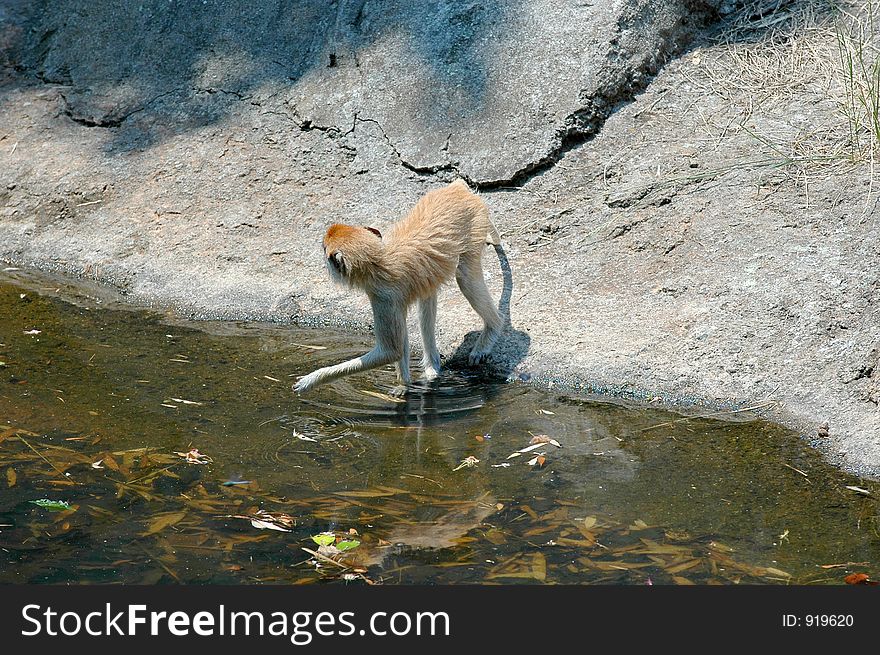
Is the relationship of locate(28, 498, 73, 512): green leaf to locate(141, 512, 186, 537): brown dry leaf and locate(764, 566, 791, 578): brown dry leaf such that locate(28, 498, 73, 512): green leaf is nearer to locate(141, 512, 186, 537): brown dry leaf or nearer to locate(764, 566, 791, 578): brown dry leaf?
locate(141, 512, 186, 537): brown dry leaf

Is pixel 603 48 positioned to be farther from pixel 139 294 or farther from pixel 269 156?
pixel 139 294

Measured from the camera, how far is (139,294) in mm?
7461

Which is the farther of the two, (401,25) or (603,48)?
(401,25)

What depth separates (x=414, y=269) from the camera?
589 cm

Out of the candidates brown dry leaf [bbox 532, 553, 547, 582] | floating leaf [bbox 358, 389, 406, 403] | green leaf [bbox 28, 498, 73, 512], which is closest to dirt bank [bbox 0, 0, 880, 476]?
floating leaf [bbox 358, 389, 406, 403]

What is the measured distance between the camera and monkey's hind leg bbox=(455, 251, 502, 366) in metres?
6.33

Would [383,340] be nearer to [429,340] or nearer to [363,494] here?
[429,340]

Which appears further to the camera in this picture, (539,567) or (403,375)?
(403,375)

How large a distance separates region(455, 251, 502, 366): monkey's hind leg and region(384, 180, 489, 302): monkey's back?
8cm

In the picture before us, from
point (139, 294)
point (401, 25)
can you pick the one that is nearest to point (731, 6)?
point (401, 25)

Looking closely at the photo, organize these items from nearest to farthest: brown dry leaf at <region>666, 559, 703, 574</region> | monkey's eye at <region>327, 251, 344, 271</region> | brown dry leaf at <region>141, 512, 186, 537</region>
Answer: brown dry leaf at <region>666, 559, 703, 574</region> → brown dry leaf at <region>141, 512, 186, 537</region> → monkey's eye at <region>327, 251, 344, 271</region>

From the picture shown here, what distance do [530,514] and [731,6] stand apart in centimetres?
593

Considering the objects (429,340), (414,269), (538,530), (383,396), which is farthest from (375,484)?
(429,340)

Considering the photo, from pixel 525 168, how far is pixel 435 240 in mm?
2000
